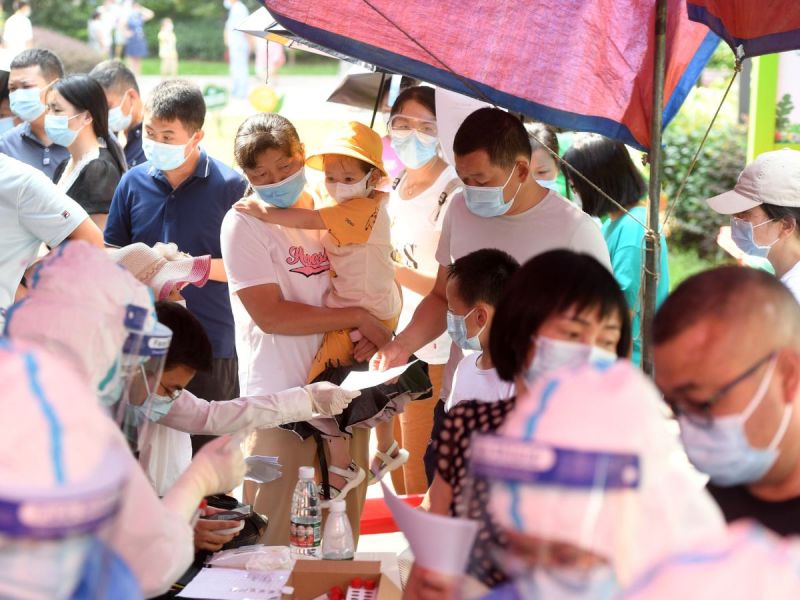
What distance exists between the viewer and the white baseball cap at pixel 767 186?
3.93m

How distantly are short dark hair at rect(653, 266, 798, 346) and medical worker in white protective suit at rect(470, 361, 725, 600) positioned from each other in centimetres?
47

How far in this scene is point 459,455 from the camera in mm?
2168

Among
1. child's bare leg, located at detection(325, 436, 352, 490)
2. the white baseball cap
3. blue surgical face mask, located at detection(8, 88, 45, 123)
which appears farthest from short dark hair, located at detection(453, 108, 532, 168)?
blue surgical face mask, located at detection(8, 88, 45, 123)

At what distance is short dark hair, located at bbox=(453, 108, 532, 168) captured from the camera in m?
3.48

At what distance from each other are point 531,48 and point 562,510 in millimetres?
2501

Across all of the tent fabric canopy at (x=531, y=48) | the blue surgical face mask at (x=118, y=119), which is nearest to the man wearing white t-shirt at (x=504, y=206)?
the tent fabric canopy at (x=531, y=48)

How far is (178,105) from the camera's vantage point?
15.0 feet

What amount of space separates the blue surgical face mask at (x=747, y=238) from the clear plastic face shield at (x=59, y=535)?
318 centimetres

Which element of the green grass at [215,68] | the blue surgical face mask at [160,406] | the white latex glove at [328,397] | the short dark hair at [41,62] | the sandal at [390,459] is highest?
the short dark hair at [41,62]

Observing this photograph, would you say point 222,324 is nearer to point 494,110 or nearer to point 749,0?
point 494,110

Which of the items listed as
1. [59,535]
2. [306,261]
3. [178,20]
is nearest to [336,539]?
[306,261]

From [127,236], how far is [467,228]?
5.42 feet

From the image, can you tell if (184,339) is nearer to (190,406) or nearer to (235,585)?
(190,406)

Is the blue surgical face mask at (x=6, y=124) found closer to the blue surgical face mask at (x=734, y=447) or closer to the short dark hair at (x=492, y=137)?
the short dark hair at (x=492, y=137)
